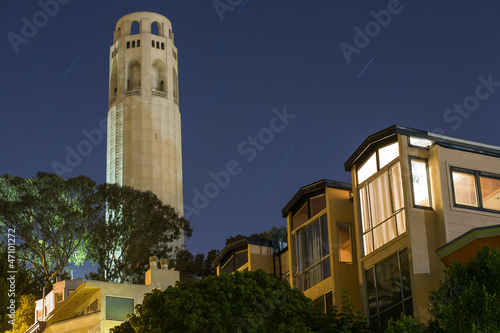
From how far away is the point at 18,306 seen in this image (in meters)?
52.8

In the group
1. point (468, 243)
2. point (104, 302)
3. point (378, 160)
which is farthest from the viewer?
point (104, 302)

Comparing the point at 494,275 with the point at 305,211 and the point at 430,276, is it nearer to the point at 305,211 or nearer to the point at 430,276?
the point at 430,276

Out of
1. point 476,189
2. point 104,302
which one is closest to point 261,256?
point 104,302

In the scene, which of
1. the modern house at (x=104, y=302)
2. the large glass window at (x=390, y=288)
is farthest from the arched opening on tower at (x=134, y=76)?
the large glass window at (x=390, y=288)

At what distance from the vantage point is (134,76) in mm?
96750

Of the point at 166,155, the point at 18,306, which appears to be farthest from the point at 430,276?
the point at 166,155

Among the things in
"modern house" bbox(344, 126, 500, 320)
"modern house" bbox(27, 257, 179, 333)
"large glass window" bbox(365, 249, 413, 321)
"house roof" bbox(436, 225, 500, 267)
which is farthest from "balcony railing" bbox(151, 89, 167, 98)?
"house roof" bbox(436, 225, 500, 267)

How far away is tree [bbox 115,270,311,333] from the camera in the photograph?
998 inches

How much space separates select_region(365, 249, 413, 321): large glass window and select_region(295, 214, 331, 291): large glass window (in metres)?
2.79

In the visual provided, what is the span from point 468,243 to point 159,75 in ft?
254

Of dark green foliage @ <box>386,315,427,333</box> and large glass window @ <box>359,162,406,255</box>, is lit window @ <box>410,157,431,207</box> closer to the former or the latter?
large glass window @ <box>359,162,406,255</box>

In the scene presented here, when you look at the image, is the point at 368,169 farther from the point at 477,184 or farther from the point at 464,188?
the point at 477,184

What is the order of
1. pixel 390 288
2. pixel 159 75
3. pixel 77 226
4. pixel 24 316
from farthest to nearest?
pixel 159 75 → pixel 77 226 → pixel 24 316 → pixel 390 288

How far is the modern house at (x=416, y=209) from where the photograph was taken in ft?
83.0
